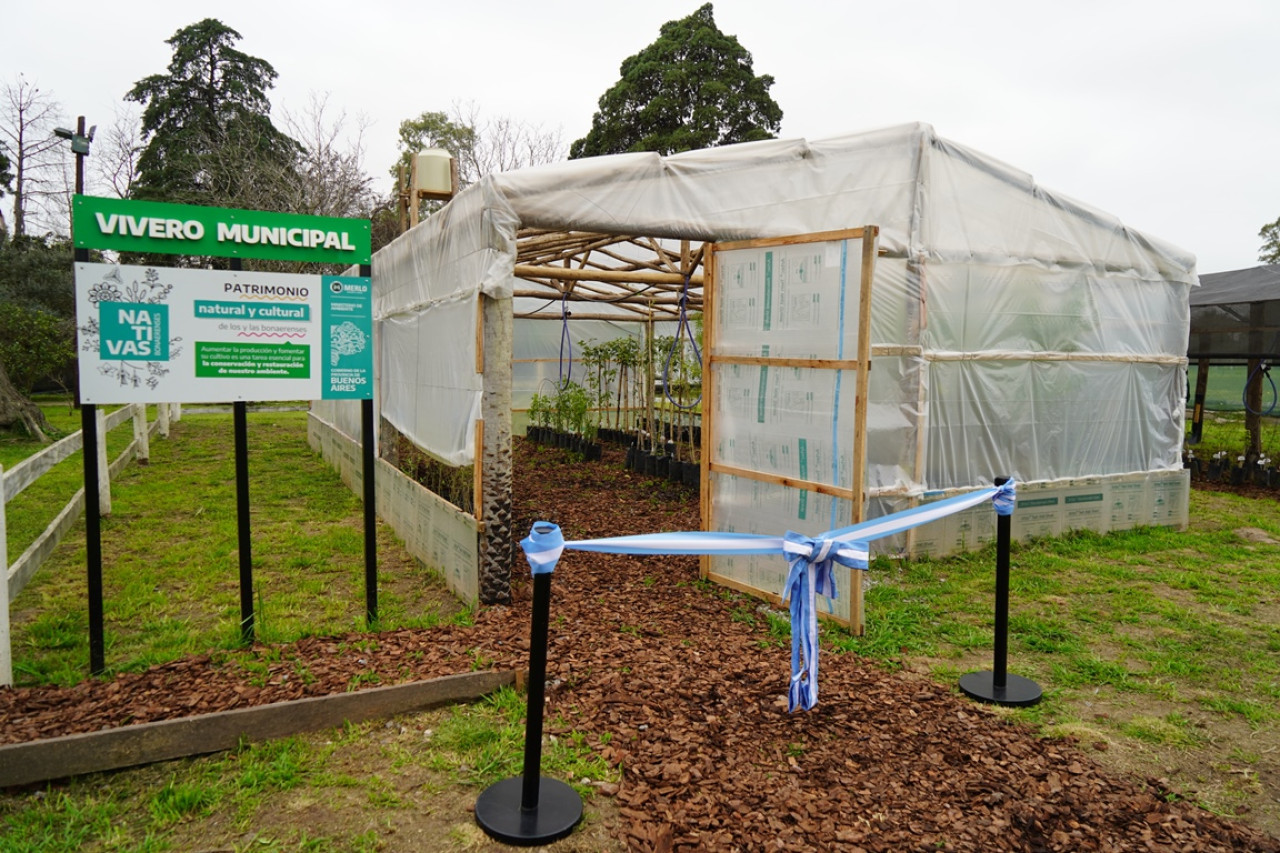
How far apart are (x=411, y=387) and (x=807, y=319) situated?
3.89 metres

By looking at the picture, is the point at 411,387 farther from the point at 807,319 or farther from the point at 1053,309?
the point at 1053,309

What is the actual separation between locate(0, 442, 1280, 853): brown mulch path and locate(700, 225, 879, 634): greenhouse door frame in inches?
21.9

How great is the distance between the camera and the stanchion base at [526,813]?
266 centimetres

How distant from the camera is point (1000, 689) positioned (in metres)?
3.95

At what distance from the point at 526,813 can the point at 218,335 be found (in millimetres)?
3034

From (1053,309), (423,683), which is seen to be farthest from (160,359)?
(1053,309)

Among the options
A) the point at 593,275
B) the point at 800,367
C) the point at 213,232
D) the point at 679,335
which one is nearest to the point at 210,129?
the point at 593,275

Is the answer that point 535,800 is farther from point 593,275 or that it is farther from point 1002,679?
point 593,275

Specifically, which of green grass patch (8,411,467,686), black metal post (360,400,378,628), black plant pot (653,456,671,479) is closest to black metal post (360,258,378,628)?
black metal post (360,400,378,628)

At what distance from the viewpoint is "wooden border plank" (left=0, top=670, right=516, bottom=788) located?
2.93 m

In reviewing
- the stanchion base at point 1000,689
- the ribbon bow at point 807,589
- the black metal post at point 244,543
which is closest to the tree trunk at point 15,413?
the black metal post at point 244,543

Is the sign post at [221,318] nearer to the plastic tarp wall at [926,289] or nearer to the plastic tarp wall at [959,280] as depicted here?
the plastic tarp wall at [926,289]

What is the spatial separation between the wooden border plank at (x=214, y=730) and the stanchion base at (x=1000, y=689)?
7.99 ft

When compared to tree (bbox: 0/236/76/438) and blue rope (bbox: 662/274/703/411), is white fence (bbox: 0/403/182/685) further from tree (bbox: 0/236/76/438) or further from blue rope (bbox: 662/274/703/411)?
blue rope (bbox: 662/274/703/411)
